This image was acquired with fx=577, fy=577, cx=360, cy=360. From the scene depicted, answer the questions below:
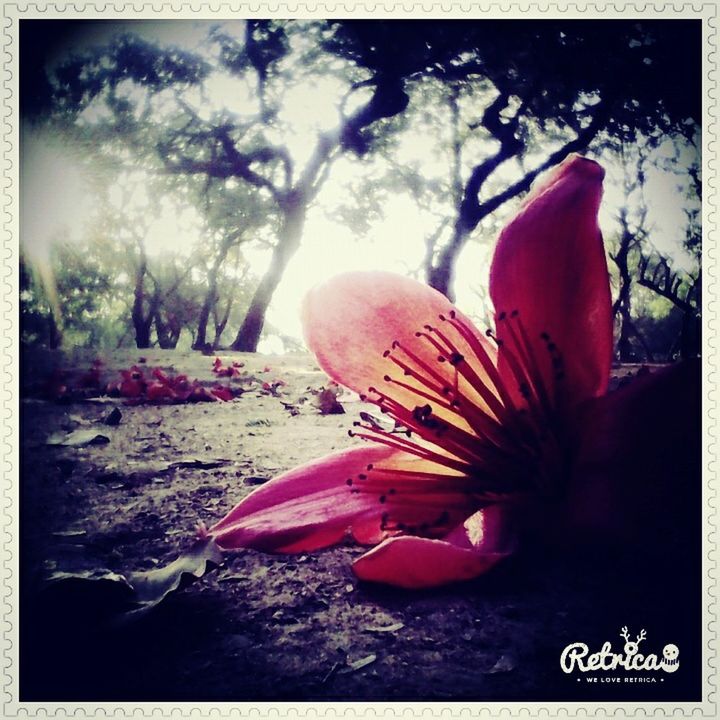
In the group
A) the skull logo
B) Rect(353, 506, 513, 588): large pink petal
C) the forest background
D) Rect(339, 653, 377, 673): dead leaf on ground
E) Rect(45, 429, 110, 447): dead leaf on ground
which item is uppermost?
the forest background

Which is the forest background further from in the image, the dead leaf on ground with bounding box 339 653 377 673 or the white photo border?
the dead leaf on ground with bounding box 339 653 377 673

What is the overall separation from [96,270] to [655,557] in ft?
3.17

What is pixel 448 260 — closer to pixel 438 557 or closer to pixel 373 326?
A: pixel 373 326

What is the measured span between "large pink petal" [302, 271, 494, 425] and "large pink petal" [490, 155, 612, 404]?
0.09 m

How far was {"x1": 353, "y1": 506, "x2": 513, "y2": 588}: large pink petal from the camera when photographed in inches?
19.8

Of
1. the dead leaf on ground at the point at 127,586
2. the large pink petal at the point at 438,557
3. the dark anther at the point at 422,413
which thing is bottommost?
the dead leaf on ground at the point at 127,586

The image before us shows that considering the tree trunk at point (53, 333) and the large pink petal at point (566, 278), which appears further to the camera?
the tree trunk at point (53, 333)

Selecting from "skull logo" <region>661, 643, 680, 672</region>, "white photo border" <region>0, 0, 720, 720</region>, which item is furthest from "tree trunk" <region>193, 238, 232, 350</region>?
"skull logo" <region>661, 643, 680, 672</region>

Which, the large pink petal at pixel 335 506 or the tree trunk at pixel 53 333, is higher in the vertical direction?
the tree trunk at pixel 53 333

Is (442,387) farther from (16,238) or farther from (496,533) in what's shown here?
(16,238)

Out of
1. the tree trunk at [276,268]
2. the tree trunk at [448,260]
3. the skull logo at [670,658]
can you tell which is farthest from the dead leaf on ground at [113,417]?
the skull logo at [670,658]

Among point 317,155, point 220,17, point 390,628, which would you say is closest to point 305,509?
point 390,628

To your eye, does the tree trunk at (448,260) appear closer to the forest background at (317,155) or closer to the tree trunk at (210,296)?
the forest background at (317,155)

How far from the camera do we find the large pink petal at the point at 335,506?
61 centimetres
